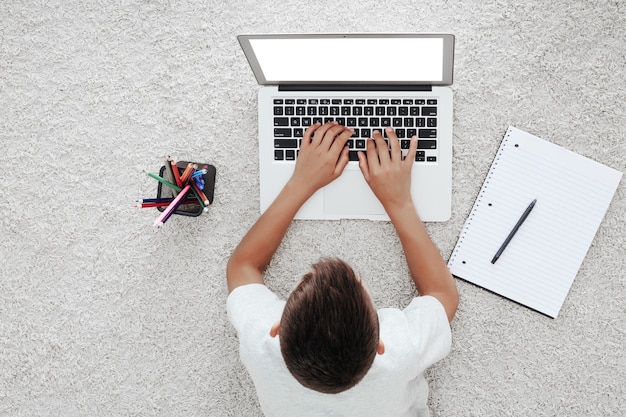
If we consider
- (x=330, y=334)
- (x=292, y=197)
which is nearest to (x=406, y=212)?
(x=292, y=197)

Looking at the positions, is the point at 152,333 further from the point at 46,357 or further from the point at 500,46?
the point at 500,46

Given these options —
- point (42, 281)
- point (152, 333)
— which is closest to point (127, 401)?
point (152, 333)

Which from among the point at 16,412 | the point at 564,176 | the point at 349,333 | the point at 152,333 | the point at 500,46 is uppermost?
the point at 500,46

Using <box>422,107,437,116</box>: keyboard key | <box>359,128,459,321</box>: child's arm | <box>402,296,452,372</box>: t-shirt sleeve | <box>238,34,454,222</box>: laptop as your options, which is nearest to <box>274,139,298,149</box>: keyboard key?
<box>238,34,454,222</box>: laptop

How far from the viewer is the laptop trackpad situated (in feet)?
2.81

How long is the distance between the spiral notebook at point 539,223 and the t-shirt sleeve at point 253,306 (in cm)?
30

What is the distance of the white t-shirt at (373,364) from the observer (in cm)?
71

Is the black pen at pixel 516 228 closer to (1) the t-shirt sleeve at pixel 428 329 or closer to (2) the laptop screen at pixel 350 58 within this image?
(1) the t-shirt sleeve at pixel 428 329

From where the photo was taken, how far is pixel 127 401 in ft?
3.02

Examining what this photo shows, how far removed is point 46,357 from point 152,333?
0.20m

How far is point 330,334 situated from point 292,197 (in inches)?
11.6

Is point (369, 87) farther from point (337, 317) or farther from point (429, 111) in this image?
point (337, 317)

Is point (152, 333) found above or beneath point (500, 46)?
beneath

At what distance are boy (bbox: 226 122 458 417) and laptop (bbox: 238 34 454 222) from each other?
0.06ft
